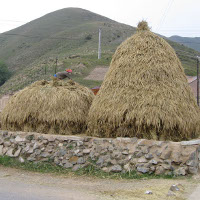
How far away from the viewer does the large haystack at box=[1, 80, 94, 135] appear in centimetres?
803

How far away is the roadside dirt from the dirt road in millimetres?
23698

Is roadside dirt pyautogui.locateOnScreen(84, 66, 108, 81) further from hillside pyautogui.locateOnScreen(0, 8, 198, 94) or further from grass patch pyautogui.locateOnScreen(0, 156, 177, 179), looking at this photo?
grass patch pyautogui.locateOnScreen(0, 156, 177, 179)

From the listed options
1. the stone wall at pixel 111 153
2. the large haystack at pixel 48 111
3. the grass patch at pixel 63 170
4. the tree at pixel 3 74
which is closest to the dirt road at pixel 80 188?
the grass patch at pixel 63 170

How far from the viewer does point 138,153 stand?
21.2 feet

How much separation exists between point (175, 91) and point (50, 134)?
10.7 ft

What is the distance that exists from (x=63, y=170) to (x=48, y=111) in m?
1.82

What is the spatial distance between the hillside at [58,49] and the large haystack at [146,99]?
66.6 feet

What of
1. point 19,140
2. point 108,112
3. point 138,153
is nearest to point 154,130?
point 138,153

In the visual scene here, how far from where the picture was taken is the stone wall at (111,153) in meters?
6.27

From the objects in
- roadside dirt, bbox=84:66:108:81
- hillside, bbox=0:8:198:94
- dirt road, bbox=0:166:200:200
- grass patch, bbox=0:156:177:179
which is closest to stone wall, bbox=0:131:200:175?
grass patch, bbox=0:156:177:179

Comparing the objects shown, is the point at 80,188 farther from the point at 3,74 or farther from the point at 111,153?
the point at 3,74

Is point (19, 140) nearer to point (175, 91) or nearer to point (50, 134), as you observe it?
point (50, 134)

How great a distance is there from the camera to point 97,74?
3189cm

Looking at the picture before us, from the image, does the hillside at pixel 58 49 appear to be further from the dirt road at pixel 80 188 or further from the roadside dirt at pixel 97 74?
the dirt road at pixel 80 188
